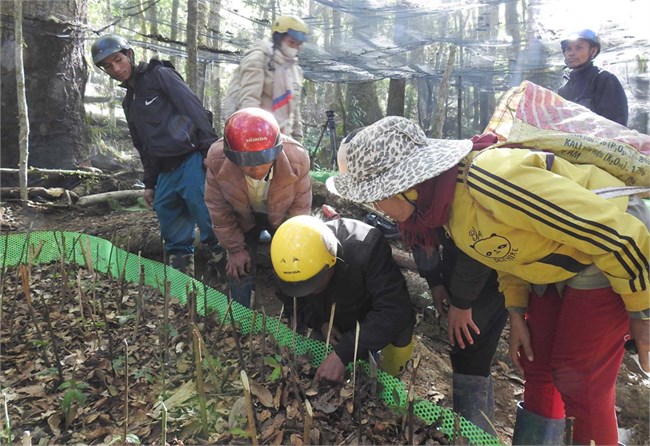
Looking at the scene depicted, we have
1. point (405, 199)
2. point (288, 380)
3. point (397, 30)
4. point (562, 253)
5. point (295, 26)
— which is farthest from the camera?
point (397, 30)

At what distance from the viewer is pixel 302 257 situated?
2201 mm

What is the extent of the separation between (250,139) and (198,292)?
3.45 feet

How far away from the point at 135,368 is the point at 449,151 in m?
1.90

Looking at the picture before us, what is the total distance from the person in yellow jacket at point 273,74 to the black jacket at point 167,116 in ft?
1.43

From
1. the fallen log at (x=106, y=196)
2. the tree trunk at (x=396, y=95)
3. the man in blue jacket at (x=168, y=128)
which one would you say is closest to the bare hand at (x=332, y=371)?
the man in blue jacket at (x=168, y=128)

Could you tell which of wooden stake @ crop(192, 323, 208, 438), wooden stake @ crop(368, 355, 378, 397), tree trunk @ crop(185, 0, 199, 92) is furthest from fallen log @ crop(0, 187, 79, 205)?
wooden stake @ crop(368, 355, 378, 397)

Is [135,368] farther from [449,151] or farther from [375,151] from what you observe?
[449,151]

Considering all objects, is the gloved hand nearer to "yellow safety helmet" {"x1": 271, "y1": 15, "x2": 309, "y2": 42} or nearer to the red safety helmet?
the red safety helmet

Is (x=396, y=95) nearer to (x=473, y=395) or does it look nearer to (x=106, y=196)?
(x=106, y=196)

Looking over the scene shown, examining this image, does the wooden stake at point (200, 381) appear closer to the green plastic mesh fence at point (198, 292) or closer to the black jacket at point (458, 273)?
the green plastic mesh fence at point (198, 292)

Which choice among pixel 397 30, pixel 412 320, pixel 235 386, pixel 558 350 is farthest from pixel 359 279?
pixel 397 30

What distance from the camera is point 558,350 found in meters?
1.90

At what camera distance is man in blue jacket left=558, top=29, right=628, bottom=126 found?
4133 mm

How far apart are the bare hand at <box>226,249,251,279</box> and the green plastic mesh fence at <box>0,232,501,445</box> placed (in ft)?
0.81
